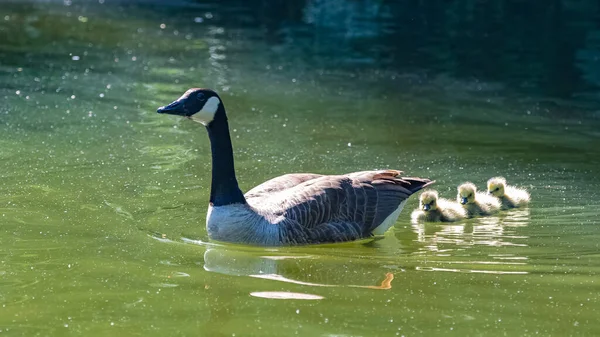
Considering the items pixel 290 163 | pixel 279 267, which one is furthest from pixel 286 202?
pixel 290 163

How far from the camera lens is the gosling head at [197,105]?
8.67m

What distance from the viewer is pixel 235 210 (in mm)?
8656

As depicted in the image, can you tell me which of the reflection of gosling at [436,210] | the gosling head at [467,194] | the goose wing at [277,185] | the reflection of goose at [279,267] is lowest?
the reflection of goose at [279,267]

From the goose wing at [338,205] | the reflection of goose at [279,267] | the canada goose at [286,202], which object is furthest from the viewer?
the goose wing at [338,205]

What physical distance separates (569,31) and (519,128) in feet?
33.3

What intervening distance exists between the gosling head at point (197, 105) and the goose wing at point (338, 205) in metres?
0.87

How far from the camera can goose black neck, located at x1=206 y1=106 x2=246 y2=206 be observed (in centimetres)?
877

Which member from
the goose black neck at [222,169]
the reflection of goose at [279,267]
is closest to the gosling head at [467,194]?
the reflection of goose at [279,267]

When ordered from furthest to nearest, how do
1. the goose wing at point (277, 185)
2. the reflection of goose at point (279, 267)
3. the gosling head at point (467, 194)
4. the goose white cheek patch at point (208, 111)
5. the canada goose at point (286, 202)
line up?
the gosling head at point (467, 194) < the goose wing at point (277, 185) < the goose white cheek patch at point (208, 111) < the canada goose at point (286, 202) < the reflection of goose at point (279, 267)

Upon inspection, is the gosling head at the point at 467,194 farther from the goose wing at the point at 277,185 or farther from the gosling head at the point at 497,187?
the goose wing at the point at 277,185

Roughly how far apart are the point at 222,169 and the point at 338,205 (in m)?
1.03

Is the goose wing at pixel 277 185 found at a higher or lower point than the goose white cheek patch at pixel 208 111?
lower

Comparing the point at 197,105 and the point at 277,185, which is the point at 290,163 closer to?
the point at 277,185

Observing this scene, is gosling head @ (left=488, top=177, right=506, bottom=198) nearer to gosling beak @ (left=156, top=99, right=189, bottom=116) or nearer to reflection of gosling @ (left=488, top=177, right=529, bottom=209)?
reflection of gosling @ (left=488, top=177, right=529, bottom=209)
